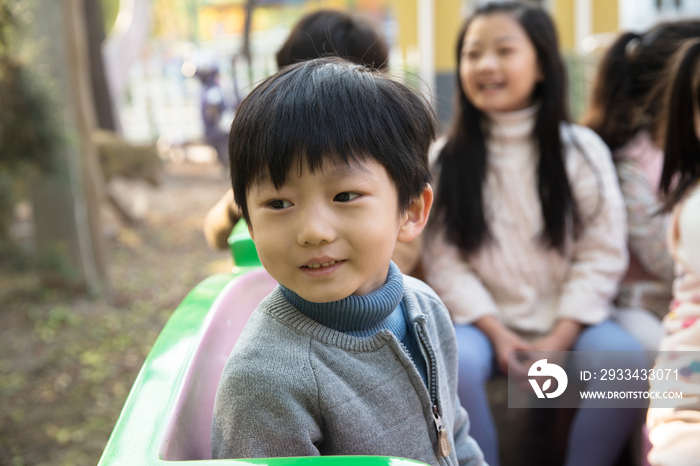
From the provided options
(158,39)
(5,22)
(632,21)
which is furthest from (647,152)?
(158,39)

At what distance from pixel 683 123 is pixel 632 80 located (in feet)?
1.82

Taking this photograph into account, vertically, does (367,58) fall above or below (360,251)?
above

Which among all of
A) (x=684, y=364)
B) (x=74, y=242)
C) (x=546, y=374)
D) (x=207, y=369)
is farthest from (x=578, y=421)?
(x=74, y=242)

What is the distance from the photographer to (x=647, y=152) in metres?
1.79

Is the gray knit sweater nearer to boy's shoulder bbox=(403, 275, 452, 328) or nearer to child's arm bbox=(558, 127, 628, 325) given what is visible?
boy's shoulder bbox=(403, 275, 452, 328)

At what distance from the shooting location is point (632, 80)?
6.17 feet

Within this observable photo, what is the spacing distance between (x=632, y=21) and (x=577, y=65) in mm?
2283

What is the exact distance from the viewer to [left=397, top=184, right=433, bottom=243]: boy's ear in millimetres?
894

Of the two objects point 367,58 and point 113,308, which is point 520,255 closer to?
point 367,58

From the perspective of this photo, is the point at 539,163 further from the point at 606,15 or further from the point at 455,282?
the point at 606,15

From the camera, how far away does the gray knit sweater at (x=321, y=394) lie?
76cm

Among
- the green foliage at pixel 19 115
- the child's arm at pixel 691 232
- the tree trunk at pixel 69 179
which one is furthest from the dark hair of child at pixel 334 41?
the tree trunk at pixel 69 179

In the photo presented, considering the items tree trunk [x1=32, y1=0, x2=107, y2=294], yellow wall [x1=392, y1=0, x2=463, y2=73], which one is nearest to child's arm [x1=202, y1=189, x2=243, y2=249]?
tree trunk [x1=32, y1=0, x2=107, y2=294]

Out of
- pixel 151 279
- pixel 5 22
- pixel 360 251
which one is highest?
pixel 5 22
